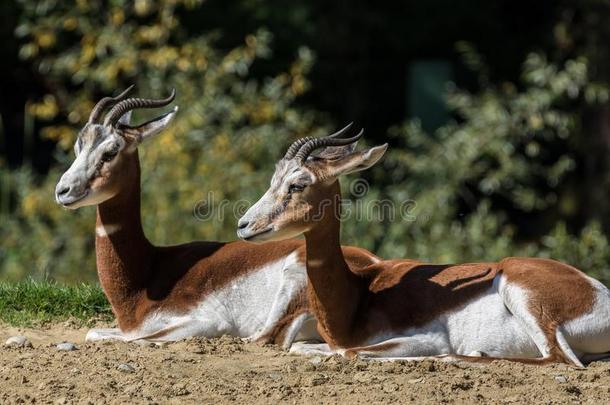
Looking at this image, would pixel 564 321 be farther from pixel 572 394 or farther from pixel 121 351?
pixel 121 351

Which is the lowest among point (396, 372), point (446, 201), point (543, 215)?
point (543, 215)

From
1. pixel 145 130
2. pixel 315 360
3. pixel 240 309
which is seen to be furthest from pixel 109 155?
pixel 315 360

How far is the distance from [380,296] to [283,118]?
5093mm

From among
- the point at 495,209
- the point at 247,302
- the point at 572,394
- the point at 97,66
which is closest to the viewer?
the point at 572,394

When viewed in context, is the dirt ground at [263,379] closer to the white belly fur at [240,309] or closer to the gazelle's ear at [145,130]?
the white belly fur at [240,309]

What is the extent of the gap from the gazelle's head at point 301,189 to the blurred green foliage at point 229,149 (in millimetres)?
4195

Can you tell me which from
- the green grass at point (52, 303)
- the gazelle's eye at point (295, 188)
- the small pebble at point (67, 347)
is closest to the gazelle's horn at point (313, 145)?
the gazelle's eye at point (295, 188)

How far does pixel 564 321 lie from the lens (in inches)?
233

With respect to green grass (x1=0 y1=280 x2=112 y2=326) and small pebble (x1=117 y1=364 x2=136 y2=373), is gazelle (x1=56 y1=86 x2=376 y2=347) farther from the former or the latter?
small pebble (x1=117 y1=364 x2=136 y2=373)

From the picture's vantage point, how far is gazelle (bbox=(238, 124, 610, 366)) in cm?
593

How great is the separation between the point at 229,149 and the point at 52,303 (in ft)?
12.0

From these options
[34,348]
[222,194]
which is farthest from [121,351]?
[222,194]

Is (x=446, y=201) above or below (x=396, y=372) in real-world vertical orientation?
below

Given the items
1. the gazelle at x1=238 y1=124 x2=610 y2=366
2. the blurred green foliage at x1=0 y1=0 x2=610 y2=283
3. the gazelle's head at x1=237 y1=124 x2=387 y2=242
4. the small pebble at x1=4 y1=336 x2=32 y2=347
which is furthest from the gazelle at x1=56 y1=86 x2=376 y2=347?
the blurred green foliage at x1=0 y1=0 x2=610 y2=283
